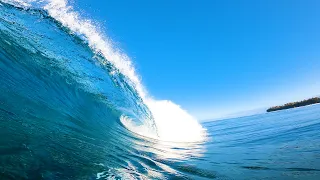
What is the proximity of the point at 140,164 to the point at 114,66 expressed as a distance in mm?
7743

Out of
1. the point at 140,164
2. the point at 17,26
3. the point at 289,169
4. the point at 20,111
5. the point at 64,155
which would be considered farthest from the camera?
the point at 17,26

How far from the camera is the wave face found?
407 cm

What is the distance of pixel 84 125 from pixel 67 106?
54.8 inches

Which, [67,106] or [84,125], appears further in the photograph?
[67,106]

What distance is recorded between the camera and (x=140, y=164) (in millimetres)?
5012

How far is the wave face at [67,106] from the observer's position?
4.07 m

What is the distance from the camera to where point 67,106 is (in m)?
8.73

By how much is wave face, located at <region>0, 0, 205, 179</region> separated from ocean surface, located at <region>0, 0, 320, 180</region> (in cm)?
2

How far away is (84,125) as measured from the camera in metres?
7.76

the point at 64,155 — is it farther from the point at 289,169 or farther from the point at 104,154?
the point at 289,169

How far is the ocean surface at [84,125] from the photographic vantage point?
405 cm

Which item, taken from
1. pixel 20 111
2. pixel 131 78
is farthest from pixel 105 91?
pixel 20 111

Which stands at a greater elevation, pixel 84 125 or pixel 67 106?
pixel 67 106

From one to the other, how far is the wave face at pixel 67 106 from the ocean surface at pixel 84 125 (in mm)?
24
